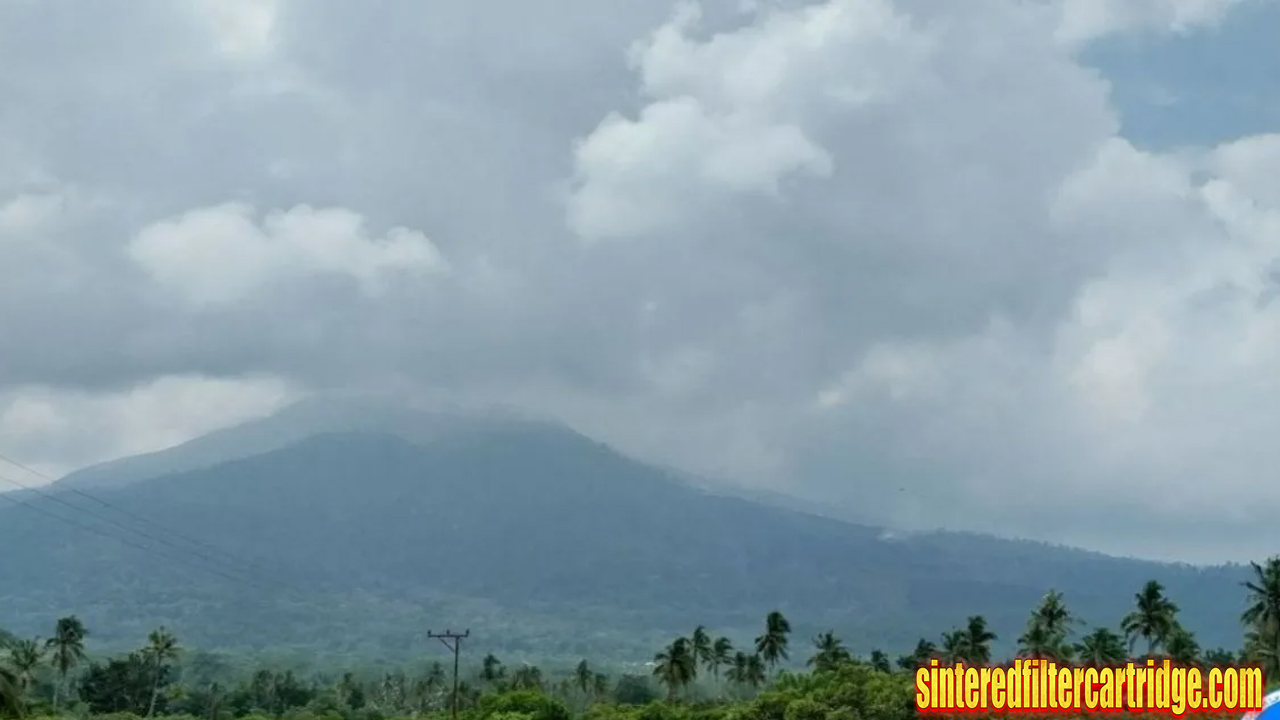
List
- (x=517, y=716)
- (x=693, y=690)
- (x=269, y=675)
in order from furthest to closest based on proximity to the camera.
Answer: (x=693, y=690) < (x=269, y=675) < (x=517, y=716)

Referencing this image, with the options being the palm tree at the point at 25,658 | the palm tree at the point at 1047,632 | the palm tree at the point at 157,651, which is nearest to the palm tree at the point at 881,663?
the palm tree at the point at 1047,632

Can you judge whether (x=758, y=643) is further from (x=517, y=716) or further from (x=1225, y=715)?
(x=1225, y=715)

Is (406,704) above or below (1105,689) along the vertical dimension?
below

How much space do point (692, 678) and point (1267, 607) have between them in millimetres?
47142

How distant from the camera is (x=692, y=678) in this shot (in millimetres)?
114000

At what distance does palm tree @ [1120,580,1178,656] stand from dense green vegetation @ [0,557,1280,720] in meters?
0.10

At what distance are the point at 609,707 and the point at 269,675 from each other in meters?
60.1

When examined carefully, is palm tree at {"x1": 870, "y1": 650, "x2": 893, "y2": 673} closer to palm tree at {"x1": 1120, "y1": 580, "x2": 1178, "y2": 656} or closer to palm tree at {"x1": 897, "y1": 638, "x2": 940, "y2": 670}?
palm tree at {"x1": 897, "y1": 638, "x2": 940, "y2": 670}

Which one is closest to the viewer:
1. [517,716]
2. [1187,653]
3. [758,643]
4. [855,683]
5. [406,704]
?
[855,683]

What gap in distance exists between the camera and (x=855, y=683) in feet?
229

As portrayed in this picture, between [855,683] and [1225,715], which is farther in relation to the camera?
[855,683]

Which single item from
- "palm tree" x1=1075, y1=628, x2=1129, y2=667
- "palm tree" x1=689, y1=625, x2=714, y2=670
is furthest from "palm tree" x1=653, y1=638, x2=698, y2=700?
"palm tree" x1=1075, y1=628, x2=1129, y2=667

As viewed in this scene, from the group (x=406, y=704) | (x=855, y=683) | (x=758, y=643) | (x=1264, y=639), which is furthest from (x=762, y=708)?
(x=406, y=704)

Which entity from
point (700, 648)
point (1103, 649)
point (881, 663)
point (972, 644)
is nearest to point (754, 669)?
point (700, 648)
